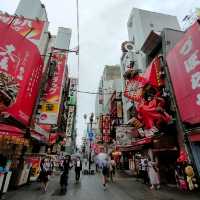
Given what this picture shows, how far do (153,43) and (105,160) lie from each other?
12.7m

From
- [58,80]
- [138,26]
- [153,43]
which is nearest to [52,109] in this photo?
[58,80]

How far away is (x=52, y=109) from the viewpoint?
65.3 ft

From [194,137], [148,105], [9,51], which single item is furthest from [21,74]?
[194,137]

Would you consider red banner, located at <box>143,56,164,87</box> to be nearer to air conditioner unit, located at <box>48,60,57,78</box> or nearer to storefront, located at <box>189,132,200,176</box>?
storefront, located at <box>189,132,200,176</box>

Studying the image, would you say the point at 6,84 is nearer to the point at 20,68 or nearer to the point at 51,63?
the point at 20,68

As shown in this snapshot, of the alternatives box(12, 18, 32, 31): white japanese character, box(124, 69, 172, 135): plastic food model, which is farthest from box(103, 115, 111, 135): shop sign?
box(12, 18, 32, 31): white japanese character

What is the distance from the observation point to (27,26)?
20.2m

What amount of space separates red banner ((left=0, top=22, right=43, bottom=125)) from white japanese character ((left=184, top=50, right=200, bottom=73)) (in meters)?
12.0

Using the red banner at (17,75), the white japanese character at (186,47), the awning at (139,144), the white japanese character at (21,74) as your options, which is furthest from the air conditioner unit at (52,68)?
the white japanese character at (186,47)

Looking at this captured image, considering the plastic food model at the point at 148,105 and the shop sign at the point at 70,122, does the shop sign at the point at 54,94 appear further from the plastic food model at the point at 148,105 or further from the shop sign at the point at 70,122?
the shop sign at the point at 70,122

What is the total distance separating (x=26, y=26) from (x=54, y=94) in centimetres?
825

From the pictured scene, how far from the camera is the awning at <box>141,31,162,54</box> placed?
1756 centimetres

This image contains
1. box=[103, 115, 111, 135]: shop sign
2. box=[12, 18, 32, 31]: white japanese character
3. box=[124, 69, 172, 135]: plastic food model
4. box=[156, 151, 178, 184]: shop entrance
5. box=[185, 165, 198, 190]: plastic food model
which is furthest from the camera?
box=[103, 115, 111, 135]: shop sign

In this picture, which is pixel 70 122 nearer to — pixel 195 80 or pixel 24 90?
pixel 24 90
